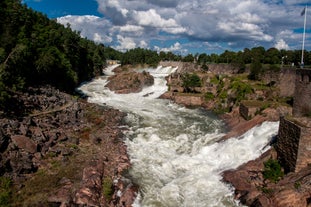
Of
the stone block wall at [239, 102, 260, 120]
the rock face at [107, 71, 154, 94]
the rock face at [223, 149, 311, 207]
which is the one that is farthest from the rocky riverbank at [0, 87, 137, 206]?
the rock face at [107, 71, 154, 94]

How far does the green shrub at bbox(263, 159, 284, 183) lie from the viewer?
59.4ft

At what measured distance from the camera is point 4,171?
1912 centimetres

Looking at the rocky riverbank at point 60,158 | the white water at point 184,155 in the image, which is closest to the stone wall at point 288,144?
the white water at point 184,155

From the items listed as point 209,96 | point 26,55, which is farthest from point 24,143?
point 209,96

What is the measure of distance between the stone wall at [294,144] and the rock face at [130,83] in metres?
39.1

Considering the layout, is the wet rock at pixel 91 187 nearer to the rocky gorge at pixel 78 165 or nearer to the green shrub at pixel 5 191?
the rocky gorge at pixel 78 165

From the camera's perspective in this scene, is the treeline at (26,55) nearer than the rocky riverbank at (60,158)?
No

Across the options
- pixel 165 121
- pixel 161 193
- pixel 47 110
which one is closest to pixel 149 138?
pixel 165 121

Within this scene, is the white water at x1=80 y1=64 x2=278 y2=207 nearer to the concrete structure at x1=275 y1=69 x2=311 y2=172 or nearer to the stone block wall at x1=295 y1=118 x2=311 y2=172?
the concrete structure at x1=275 y1=69 x2=311 y2=172

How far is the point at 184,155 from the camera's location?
24.3m

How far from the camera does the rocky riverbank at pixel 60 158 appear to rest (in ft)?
56.9

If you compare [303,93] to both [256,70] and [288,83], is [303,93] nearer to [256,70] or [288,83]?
[288,83]

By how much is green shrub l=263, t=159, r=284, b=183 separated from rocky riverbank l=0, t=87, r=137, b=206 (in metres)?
8.59

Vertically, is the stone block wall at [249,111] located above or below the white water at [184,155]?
above
